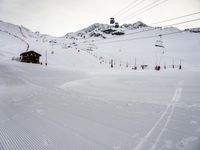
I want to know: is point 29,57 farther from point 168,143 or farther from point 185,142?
point 185,142

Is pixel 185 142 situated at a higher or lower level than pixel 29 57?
lower

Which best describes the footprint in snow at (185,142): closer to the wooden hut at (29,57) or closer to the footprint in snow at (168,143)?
the footprint in snow at (168,143)

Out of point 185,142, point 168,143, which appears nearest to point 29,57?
point 168,143

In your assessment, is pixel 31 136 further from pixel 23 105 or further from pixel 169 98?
pixel 169 98

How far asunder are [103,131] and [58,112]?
9.35 feet

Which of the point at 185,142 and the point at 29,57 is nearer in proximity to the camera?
the point at 185,142

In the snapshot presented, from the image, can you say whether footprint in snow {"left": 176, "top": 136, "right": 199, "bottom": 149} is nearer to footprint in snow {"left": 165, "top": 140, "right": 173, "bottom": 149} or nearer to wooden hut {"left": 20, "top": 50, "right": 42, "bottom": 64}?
footprint in snow {"left": 165, "top": 140, "right": 173, "bottom": 149}

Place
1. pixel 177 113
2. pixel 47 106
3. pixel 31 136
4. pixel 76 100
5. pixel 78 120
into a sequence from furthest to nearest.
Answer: pixel 76 100 < pixel 47 106 < pixel 177 113 < pixel 78 120 < pixel 31 136

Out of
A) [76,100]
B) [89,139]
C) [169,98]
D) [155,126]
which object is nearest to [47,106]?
[76,100]

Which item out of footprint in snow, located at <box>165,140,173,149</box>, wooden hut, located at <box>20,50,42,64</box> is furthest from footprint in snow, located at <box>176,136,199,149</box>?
wooden hut, located at <box>20,50,42,64</box>

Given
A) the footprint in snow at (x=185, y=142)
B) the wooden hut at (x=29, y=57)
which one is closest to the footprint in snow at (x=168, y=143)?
the footprint in snow at (x=185, y=142)

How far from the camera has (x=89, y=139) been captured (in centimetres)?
597

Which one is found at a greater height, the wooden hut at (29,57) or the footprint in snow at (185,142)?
the wooden hut at (29,57)

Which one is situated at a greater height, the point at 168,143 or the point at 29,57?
the point at 29,57
